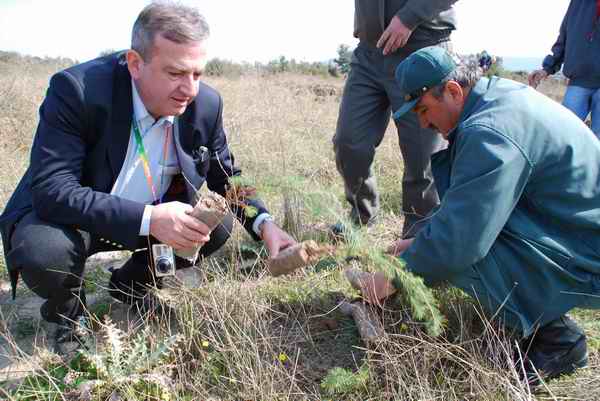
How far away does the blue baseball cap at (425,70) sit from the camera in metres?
2.03

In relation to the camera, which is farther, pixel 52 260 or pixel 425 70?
pixel 52 260

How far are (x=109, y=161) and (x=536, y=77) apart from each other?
384 centimetres

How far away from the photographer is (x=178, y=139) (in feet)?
8.11

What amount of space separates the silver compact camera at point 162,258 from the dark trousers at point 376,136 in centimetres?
152

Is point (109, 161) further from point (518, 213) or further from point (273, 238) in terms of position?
point (518, 213)

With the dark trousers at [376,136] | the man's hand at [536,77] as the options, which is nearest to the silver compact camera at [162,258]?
the dark trousers at [376,136]

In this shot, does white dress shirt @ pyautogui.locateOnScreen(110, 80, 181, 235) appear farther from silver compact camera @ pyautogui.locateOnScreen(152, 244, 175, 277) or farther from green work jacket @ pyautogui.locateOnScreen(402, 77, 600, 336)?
A: green work jacket @ pyautogui.locateOnScreen(402, 77, 600, 336)

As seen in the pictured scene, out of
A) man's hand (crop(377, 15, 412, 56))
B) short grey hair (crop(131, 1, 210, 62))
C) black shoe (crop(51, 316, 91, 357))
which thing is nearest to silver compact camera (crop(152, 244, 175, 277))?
black shoe (crop(51, 316, 91, 357))

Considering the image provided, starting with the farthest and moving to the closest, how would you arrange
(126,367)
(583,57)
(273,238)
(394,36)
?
(583,57), (394,36), (273,238), (126,367)

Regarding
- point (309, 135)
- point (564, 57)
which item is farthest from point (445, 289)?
point (309, 135)

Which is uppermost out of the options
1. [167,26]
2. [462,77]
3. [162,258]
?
[167,26]

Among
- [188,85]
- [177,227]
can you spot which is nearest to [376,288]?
[177,227]

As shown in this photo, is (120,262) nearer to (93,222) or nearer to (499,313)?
(93,222)

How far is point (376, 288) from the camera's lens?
84.5 inches
